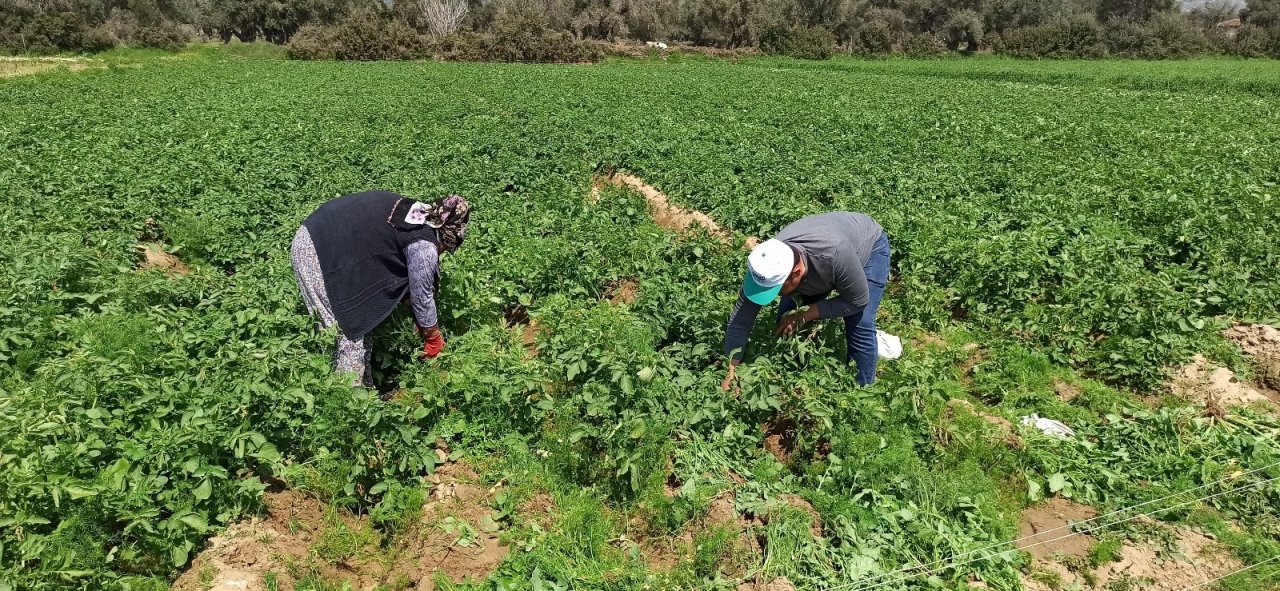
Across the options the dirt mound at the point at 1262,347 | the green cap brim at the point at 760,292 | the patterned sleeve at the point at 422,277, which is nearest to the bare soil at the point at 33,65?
the patterned sleeve at the point at 422,277

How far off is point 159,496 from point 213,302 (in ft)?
8.41

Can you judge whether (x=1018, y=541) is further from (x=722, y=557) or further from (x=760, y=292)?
(x=760, y=292)

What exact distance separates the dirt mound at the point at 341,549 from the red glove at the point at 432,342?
1.27 metres

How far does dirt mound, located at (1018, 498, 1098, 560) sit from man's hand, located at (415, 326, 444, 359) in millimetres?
3832

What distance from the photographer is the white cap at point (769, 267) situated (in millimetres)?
3516

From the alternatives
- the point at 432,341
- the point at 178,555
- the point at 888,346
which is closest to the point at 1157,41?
the point at 888,346

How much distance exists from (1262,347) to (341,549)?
6.97m

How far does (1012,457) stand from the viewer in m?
3.93

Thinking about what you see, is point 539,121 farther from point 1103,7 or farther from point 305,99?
point 1103,7

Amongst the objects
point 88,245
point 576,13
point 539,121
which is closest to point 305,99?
point 539,121

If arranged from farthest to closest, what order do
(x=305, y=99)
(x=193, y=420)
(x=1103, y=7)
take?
1. (x=1103, y=7)
2. (x=305, y=99)
3. (x=193, y=420)

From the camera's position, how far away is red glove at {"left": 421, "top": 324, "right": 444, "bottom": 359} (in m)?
4.50

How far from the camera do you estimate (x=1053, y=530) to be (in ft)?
11.4

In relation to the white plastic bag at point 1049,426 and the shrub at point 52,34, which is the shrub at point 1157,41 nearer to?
the white plastic bag at point 1049,426
